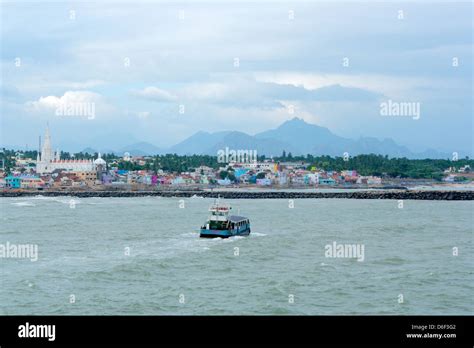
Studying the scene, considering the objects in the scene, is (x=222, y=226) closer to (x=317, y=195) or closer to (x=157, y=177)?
(x=317, y=195)

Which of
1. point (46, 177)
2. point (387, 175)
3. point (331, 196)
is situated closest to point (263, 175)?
point (387, 175)

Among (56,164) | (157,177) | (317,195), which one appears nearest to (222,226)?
(317,195)

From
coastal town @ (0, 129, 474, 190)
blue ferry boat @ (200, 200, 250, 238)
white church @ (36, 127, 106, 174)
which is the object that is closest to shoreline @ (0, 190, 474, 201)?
coastal town @ (0, 129, 474, 190)

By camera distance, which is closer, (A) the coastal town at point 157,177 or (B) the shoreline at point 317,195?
(B) the shoreline at point 317,195

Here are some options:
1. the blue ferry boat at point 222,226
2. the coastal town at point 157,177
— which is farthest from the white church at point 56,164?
the blue ferry boat at point 222,226

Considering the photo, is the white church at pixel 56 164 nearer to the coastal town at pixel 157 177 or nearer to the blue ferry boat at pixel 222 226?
the coastal town at pixel 157 177

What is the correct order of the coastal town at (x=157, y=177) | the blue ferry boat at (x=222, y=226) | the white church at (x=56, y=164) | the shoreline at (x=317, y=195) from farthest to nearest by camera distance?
the white church at (x=56, y=164) → the coastal town at (x=157, y=177) → the shoreline at (x=317, y=195) → the blue ferry boat at (x=222, y=226)
